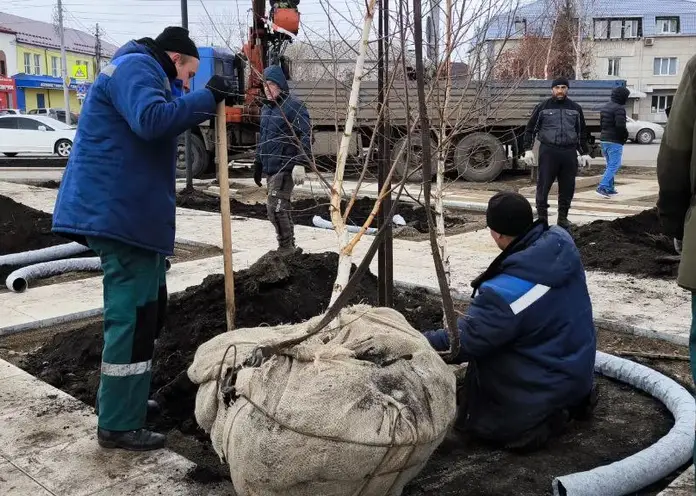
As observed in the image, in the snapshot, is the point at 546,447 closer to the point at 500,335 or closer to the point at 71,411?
the point at 500,335

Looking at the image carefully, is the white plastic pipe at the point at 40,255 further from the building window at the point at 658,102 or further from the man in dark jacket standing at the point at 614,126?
the building window at the point at 658,102

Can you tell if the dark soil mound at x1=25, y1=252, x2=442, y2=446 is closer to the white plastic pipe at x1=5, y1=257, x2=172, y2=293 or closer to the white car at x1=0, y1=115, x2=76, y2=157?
the white plastic pipe at x1=5, y1=257, x2=172, y2=293

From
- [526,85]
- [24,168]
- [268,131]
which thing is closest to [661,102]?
[526,85]

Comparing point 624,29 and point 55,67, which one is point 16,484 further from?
point 55,67

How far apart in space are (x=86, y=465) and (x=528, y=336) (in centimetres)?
198

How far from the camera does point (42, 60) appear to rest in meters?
68.4

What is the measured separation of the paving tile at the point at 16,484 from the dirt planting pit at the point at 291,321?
611 millimetres

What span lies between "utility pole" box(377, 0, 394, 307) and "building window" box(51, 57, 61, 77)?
2921 inches

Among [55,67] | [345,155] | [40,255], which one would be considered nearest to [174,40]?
[345,155]

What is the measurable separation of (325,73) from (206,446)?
1985 millimetres

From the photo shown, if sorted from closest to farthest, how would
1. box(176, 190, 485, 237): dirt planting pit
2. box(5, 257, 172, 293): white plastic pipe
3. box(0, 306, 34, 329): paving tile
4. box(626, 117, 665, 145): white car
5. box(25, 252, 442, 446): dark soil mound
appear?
box(25, 252, 442, 446): dark soil mound
box(0, 306, 34, 329): paving tile
box(5, 257, 172, 293): white plastic pipe
box(176, 190, 485, 237): dirt planting pit
box(626, 117, 665, 145): white car

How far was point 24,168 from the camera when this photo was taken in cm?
2020

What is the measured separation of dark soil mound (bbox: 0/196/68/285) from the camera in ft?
26.6

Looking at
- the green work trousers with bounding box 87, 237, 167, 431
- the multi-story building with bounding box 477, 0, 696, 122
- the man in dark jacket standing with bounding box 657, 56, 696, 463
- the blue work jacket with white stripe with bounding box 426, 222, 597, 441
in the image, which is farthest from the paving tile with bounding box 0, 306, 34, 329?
the multi-story building with bounding box 477, 0, 696, 122
